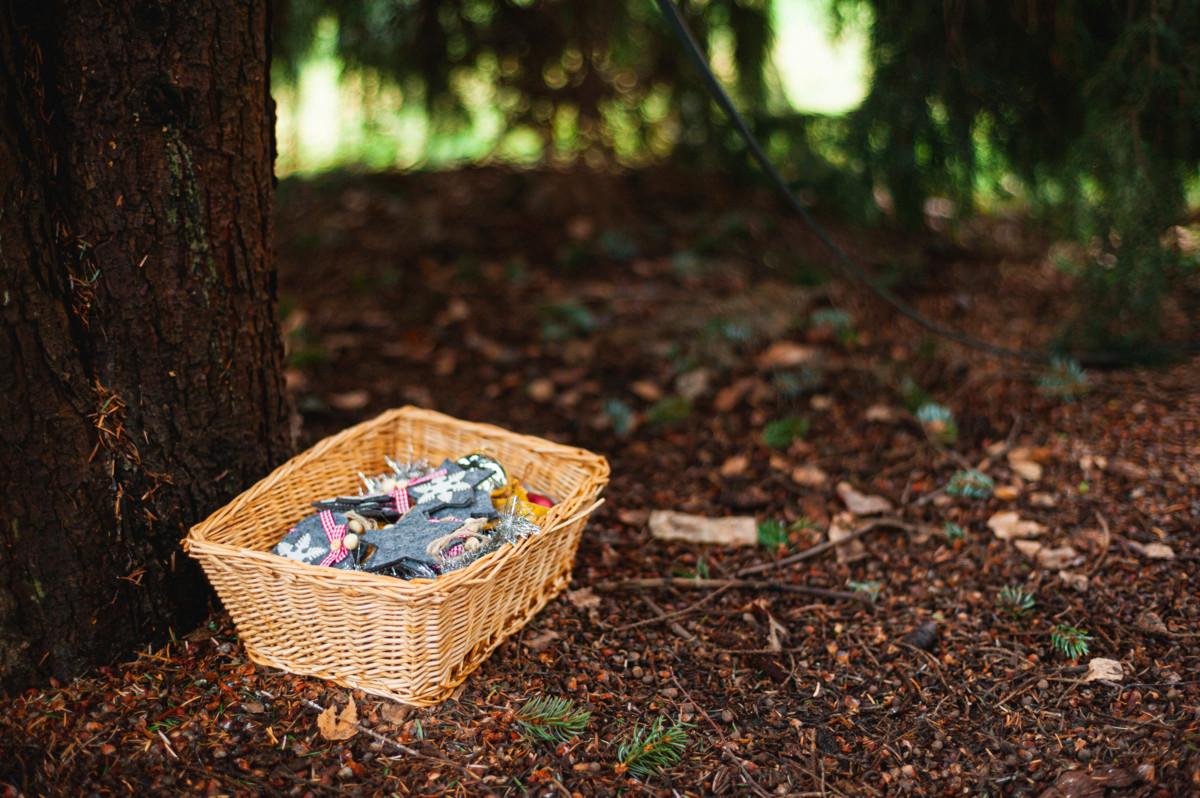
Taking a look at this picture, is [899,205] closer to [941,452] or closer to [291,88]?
[941,452]

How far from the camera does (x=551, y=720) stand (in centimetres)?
206

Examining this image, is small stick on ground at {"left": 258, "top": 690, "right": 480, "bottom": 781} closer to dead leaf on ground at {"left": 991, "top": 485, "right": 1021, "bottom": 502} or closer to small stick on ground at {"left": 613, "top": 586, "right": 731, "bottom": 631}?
small stick on ground at {"left": 613, "top": 586, "right": 731, "bottom": 631}

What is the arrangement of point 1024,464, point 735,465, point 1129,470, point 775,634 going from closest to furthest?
point 775,634, point 1129,470, point 1024,464, point 735,465

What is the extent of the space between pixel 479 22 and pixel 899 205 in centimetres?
198

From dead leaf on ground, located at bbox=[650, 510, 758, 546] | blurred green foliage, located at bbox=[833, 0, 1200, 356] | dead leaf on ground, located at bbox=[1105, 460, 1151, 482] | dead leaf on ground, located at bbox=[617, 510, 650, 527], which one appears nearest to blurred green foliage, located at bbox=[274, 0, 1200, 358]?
blurred green foliage, located at bbox=[833, 0, 1200, 356]

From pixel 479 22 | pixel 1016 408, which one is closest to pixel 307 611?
pixel 1016 408

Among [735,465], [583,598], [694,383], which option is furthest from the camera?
[694,383]

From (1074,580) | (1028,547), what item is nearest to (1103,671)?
(1074,580)

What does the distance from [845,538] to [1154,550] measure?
783mm

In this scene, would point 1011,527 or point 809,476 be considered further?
point 809,476

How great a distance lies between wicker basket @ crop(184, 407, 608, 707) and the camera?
75.6 inches

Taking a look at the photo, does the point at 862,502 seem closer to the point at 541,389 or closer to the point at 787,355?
the point at 787,355

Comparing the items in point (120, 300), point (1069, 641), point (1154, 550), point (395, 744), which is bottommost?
point (395, 744)

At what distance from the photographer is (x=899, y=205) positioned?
3.79 metres
